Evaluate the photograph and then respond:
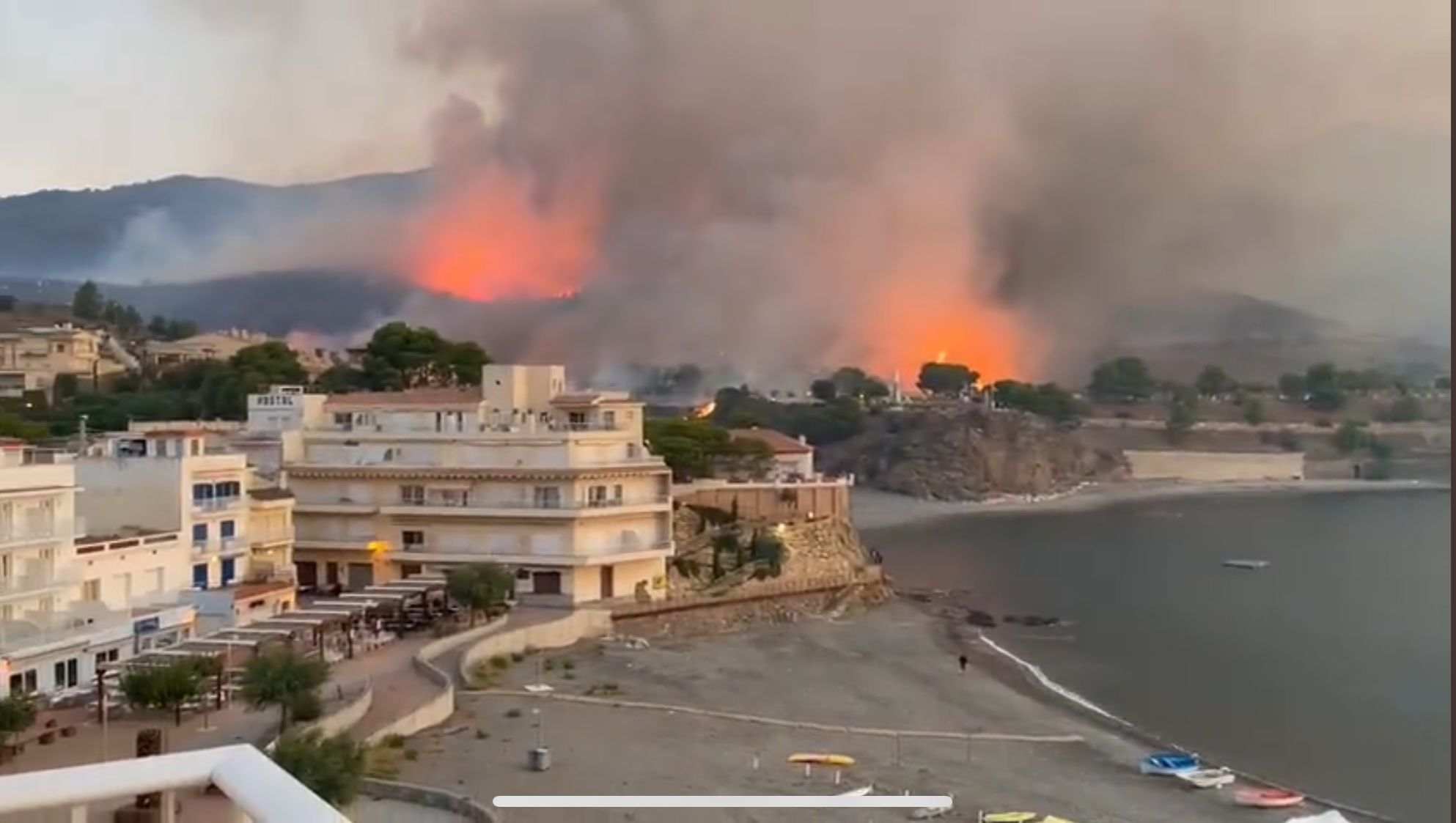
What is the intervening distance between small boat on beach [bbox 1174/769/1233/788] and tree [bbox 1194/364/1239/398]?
89.1 feet

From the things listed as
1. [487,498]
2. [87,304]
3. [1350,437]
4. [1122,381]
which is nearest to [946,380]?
[1122,381]

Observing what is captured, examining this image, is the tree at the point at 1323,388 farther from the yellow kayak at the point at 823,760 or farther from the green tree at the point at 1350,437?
the yellow kayak at the point at 823,760

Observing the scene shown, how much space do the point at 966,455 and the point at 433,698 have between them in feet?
86.2

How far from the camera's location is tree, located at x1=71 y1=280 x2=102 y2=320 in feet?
106

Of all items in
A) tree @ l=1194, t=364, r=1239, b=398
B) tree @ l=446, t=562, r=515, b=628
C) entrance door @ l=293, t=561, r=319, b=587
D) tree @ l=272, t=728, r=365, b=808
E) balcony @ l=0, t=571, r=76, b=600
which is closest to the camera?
tree @ l=272, t=728, r=365, b=808

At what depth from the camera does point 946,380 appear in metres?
37.2

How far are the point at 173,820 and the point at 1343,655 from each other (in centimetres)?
1243

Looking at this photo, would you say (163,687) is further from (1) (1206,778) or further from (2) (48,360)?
(2) (48,360)

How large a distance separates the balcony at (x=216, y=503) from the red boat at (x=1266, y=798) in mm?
5646

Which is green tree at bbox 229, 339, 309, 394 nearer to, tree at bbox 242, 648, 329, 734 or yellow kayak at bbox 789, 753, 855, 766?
tree at bbox 242, 648, 329, 734

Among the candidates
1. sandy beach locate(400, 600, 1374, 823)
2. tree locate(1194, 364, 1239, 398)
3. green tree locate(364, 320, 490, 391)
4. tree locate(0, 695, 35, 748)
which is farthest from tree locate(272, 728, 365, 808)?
tree locate(1194, 364, 1239, 398)

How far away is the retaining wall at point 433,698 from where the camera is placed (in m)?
5.96

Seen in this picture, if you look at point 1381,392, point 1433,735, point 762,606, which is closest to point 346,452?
point 762,606

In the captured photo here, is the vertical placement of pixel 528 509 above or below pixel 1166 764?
above
